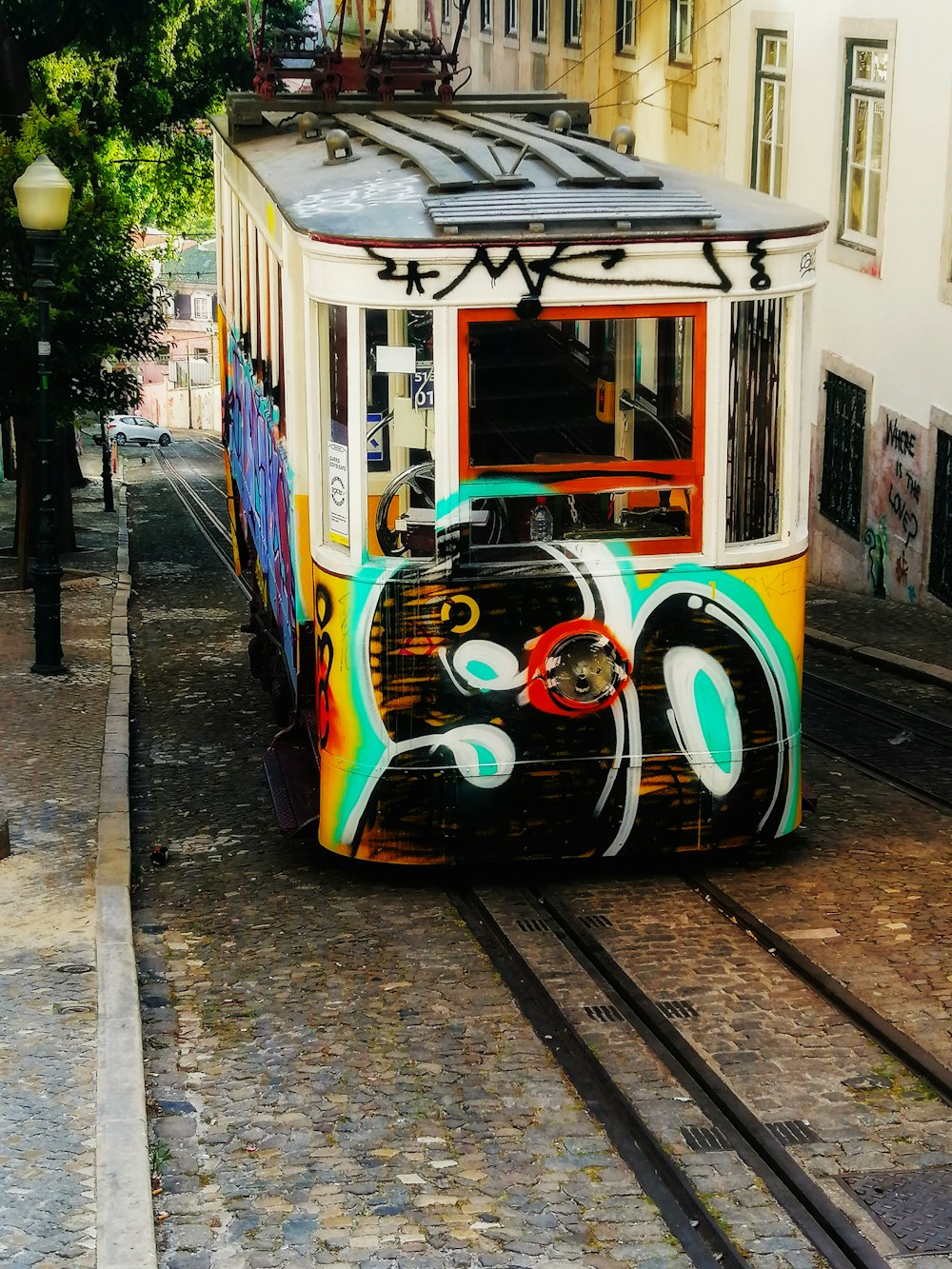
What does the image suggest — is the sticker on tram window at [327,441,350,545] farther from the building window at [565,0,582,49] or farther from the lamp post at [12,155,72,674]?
the building window at [565,0,582,49]

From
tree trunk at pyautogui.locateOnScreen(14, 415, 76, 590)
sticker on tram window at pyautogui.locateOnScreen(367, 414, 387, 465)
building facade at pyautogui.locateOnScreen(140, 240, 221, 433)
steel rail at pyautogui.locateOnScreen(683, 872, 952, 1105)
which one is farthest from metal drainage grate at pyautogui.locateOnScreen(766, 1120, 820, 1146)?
building facade at pyautogui.locateOnScreen(140, 240, 221, 433)

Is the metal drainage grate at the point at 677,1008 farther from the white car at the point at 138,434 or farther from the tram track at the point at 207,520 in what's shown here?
the white car at the point at 138,434

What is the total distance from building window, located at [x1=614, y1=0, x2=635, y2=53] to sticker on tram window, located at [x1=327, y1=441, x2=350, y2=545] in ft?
63.5

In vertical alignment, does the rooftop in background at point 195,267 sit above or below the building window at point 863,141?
below

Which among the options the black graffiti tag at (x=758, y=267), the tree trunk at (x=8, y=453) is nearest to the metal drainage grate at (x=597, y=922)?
the black graffiti tag at (x=758, y=267)

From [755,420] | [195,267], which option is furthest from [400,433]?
[195,267]

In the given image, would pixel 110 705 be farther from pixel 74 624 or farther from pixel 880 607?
pixel 880 607

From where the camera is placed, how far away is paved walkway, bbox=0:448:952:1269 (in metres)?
5.77

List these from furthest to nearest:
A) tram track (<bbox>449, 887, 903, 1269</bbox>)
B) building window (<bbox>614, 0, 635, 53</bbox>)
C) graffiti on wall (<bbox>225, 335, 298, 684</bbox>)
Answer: building window (<bbox>614, 0, 635, 53</bbox>) → graffiti on wall (<bbox>225, 335, 298, 684</bbox>) → tram track (<bbox>449, 887, 903, 1269</bbox>)

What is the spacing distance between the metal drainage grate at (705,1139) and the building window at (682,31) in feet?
62.9

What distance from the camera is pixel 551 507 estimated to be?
834 centimetres

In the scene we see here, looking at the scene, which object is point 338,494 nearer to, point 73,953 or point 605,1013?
point 73,953

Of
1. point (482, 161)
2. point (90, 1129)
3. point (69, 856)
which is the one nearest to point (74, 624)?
point (69, 856)

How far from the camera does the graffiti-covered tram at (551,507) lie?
8148mm
